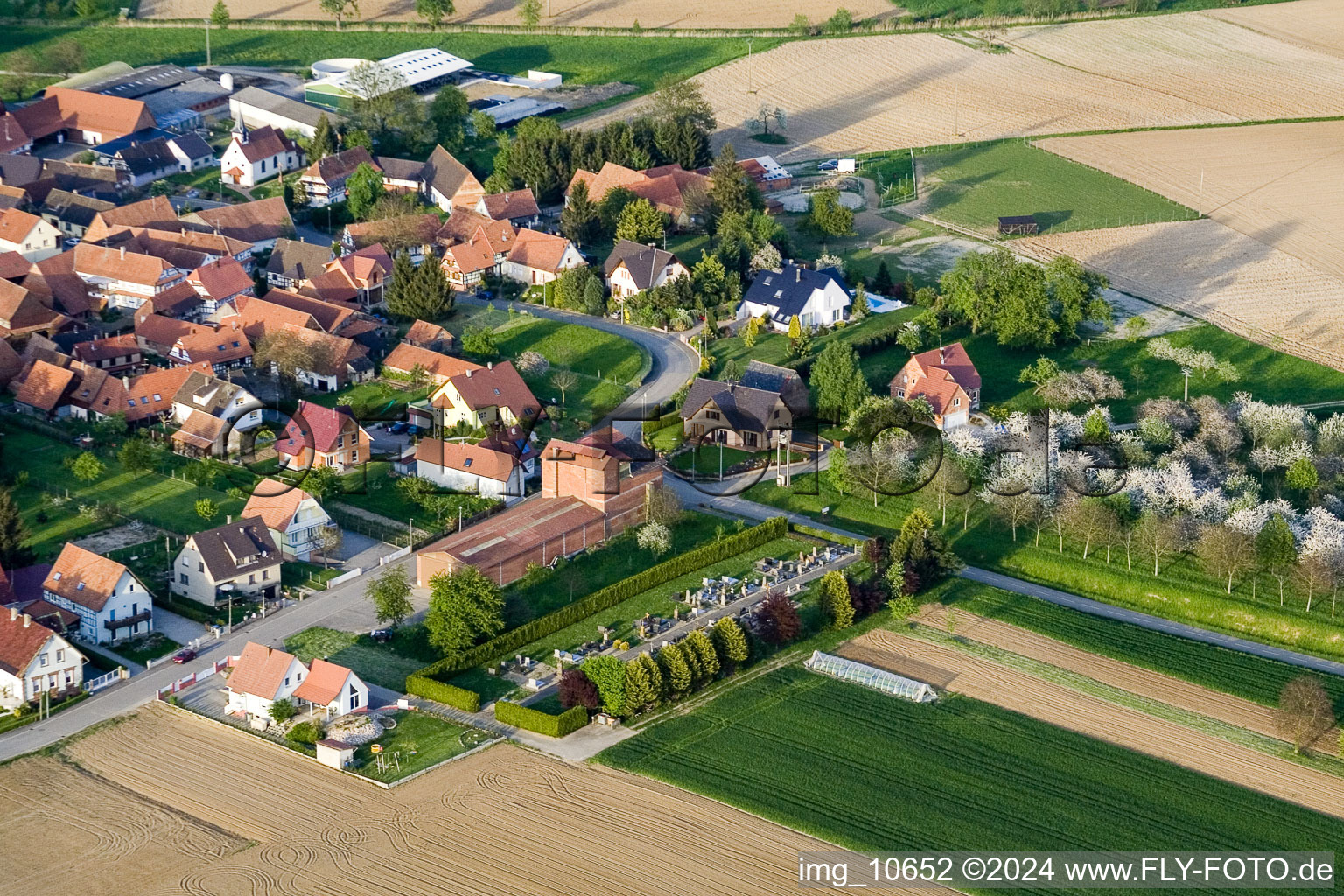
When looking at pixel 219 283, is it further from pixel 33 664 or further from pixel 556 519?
pixel 33 664

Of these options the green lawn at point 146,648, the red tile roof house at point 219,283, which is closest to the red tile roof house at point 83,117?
the red tile roof house at point 219,283

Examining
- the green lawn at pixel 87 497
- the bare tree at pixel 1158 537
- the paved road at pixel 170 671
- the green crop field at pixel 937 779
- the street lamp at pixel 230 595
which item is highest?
the green lawn at pixel 87 497

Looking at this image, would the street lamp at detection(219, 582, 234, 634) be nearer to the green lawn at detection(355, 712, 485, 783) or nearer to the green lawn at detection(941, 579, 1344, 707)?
the green lawn at detection(355, 712, 485, 783)

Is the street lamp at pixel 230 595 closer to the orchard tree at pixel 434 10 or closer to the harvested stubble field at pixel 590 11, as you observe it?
the orchard tree at pixel 434 10

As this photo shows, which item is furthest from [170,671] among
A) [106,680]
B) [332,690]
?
[332,690]

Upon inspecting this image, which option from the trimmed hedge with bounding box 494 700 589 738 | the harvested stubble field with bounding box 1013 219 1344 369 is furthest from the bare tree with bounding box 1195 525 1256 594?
the trimmed hedge with bounding box 494 700 589 738

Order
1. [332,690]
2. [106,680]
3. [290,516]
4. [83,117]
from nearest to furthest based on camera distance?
[332,690], [106,680], [290,516], [83,117]

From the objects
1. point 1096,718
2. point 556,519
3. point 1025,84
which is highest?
point 1025,84
